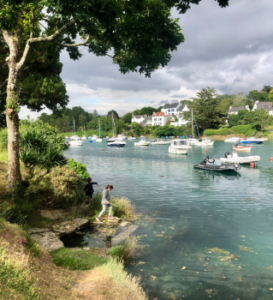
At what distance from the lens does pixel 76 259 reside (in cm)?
782

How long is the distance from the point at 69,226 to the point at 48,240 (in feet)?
6.64

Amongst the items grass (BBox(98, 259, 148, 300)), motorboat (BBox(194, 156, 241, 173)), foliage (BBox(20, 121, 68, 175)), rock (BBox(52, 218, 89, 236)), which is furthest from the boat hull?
grass (BBox(98, 259, 148, 300))

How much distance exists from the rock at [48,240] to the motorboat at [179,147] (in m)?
44.0

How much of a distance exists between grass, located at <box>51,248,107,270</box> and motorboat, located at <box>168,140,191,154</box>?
4463 centimetres

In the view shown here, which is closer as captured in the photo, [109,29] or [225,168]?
[109,29]

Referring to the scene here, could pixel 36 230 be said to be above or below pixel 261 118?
below

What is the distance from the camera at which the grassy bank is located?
499 centimetres

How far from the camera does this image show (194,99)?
355 ft

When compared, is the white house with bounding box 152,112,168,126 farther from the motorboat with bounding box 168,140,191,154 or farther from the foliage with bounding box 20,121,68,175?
the foliage with bounding box 20,121,68,175

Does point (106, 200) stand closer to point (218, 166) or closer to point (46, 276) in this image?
point (46, 276)

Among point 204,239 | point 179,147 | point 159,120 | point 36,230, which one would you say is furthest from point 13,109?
point 159,120

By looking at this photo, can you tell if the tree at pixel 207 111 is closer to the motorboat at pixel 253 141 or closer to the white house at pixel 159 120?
the motorboat at pixel 253 141

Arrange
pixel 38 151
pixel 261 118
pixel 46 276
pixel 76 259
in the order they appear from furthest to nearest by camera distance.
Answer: pixel 261 118
pixel 38 151
pixel 76 259
pixel 46 276

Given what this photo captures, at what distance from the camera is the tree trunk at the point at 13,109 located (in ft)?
33.9
